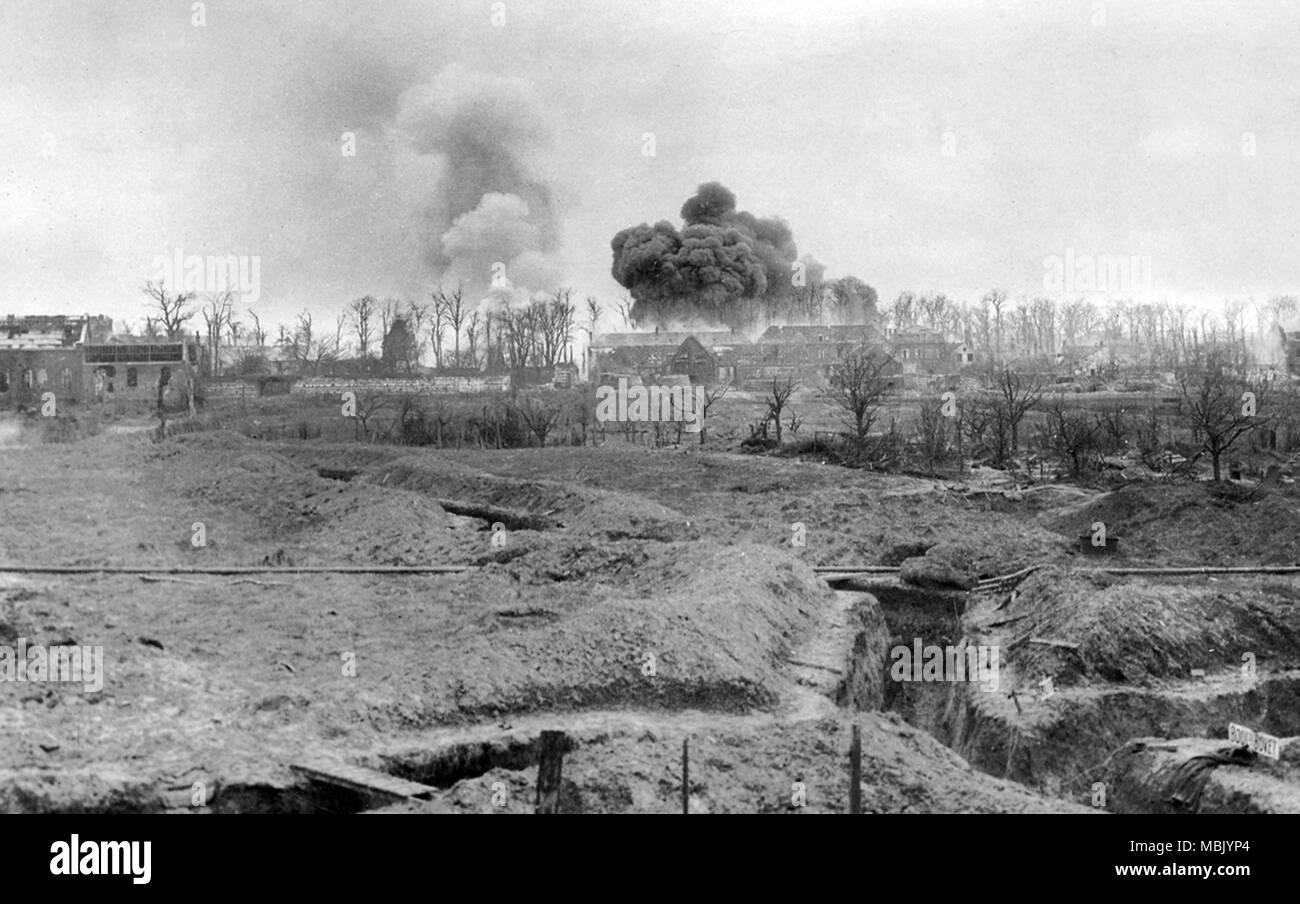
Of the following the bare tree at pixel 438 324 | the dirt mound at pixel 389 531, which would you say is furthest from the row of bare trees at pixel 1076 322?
the dirt mound at pixel 389 531

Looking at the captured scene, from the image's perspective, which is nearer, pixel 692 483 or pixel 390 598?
pixel 390 598

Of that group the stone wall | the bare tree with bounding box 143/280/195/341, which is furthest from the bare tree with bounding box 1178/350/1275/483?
the bare tree with bounding box 143/280/195/341

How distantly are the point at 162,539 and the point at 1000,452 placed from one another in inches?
794

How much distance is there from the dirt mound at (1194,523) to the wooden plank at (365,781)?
48.7ft

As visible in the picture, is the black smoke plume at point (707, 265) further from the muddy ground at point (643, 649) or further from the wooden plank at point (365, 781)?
the wooden plank at point (365, 781)

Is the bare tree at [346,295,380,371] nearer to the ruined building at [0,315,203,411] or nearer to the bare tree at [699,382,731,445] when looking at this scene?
the ruined building at [0,315,203,411]

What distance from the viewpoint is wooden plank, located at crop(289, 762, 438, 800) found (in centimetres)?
859

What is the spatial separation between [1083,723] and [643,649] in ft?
15.2

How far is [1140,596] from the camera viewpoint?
572 inches

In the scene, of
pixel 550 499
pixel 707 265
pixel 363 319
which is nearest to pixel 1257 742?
pixel 550 499

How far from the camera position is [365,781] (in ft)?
28.5

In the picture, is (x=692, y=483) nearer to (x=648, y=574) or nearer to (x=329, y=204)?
(x=648, y=574)

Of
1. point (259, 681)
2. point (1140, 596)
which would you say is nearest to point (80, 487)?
point (259, 681)

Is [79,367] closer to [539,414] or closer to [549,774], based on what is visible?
Answer: [539,414]
